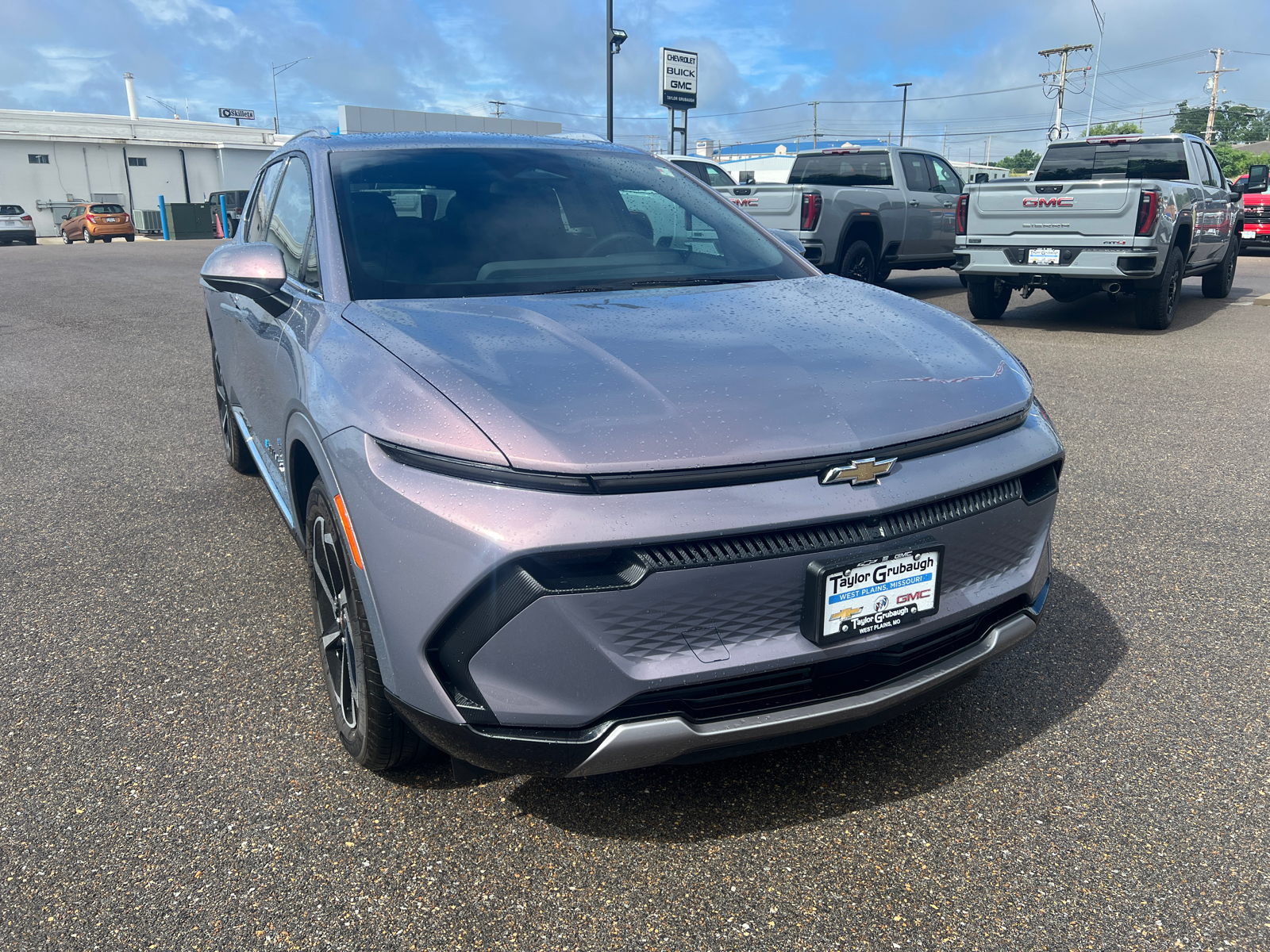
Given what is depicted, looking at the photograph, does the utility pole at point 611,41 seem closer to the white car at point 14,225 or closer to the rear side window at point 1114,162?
the rear side window at point 1114,162

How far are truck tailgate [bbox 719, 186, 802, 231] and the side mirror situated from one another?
9.11m

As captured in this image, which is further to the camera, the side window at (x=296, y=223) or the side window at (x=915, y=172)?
the side window at (x=915, y=172)

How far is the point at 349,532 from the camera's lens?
6.99 ft

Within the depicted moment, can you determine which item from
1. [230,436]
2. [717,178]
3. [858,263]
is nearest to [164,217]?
[717,178]

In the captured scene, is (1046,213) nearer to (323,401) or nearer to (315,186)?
(315,186)

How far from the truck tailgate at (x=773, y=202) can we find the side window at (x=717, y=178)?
4.04ft

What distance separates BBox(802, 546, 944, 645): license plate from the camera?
1949mm

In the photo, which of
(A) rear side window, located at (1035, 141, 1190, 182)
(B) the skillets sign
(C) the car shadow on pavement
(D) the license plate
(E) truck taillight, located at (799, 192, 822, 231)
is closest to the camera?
(D) the license plate

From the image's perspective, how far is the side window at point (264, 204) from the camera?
4113 mm

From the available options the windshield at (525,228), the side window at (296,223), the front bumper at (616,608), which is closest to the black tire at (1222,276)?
the windshield at (525,228)

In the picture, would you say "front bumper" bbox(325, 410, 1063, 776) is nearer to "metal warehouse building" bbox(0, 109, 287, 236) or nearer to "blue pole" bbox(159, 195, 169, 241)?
"blue pole" bbox(159, 195, 169, 241)

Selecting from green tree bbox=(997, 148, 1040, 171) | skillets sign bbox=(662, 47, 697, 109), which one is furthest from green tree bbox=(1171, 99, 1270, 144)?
skillets sign bbox=(662, 47, 697, 109)

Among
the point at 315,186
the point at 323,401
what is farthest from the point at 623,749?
the point at 315,186

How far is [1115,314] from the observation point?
445 inches
